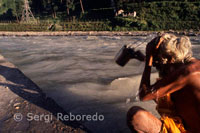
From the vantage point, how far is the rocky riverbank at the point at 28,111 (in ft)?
6.89

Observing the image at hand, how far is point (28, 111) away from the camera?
2443 mm

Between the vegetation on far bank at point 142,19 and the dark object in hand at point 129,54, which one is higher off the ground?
the vegetation on far bank at point 142,19

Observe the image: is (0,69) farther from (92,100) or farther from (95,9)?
(95,9)

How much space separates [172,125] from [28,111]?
1.81 meters

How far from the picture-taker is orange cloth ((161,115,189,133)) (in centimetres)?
164

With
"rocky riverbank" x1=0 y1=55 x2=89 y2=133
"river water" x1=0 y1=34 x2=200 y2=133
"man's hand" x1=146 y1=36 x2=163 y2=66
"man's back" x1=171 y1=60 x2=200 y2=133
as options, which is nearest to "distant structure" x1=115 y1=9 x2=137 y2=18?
"river water" x1=0 y1=34 x2=200 y2=133

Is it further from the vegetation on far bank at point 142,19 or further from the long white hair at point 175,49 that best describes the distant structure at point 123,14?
the long white hair at point 175,49

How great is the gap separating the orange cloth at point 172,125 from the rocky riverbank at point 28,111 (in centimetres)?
89

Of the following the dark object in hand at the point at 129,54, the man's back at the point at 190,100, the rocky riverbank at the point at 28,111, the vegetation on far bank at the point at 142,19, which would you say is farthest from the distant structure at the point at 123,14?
Answer: the man's back at the point at 190,100

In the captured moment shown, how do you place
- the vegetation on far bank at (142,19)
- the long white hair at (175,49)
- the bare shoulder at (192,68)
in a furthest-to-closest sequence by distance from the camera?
the vegetation on far bank at (142,19) < the long white hair at (175,49) < the bare shoulder at (192,68)

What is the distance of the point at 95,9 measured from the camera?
3164 centimetres

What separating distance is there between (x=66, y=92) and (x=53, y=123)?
3.42 ft

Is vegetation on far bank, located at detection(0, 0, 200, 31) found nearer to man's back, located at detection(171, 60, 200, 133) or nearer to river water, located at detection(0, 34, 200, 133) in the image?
river water, located at detection(0, 34, 200, 133)

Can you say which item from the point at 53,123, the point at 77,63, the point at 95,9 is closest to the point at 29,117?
the point at 53,123
